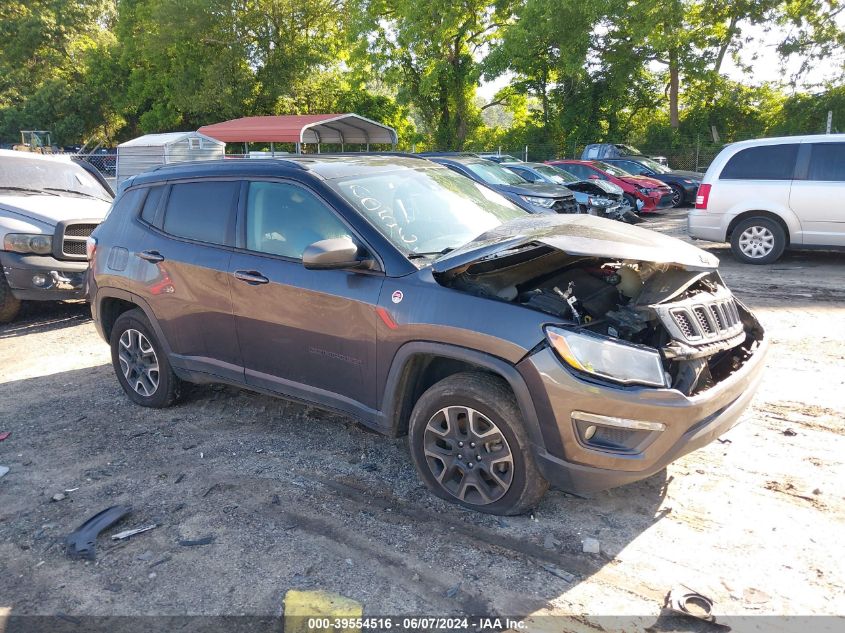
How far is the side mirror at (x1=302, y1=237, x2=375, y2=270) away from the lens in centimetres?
355

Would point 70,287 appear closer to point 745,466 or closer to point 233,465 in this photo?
point 233,465

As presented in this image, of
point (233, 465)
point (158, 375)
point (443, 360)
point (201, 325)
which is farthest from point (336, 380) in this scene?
point (158, 375)

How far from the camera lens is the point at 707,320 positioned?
3.48m

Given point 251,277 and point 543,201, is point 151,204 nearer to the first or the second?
point 251,277

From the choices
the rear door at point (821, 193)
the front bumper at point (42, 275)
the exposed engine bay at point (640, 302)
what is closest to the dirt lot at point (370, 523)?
the exposed engine bay at point (640, 302)

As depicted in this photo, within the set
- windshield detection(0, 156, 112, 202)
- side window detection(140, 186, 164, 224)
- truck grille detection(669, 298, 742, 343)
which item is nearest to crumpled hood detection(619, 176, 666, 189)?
windshield detection(0, 156, 112, 202)

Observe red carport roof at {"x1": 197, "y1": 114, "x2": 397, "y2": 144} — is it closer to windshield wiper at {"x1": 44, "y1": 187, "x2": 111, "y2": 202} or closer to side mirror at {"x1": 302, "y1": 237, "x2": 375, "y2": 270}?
windshield wiper at {"x1": 44, "y1": 187, "x2": 111, "y2": 202}

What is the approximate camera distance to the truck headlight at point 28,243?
7.78m

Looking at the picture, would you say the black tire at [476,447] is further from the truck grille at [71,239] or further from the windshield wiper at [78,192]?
the windshield wiper at [78,192]

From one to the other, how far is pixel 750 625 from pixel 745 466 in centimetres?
144

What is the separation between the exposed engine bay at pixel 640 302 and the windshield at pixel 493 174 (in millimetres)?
8846

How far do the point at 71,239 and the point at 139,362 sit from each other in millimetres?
3762

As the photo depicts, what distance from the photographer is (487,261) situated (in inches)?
138

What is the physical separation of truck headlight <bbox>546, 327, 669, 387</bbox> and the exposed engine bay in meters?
0.08
